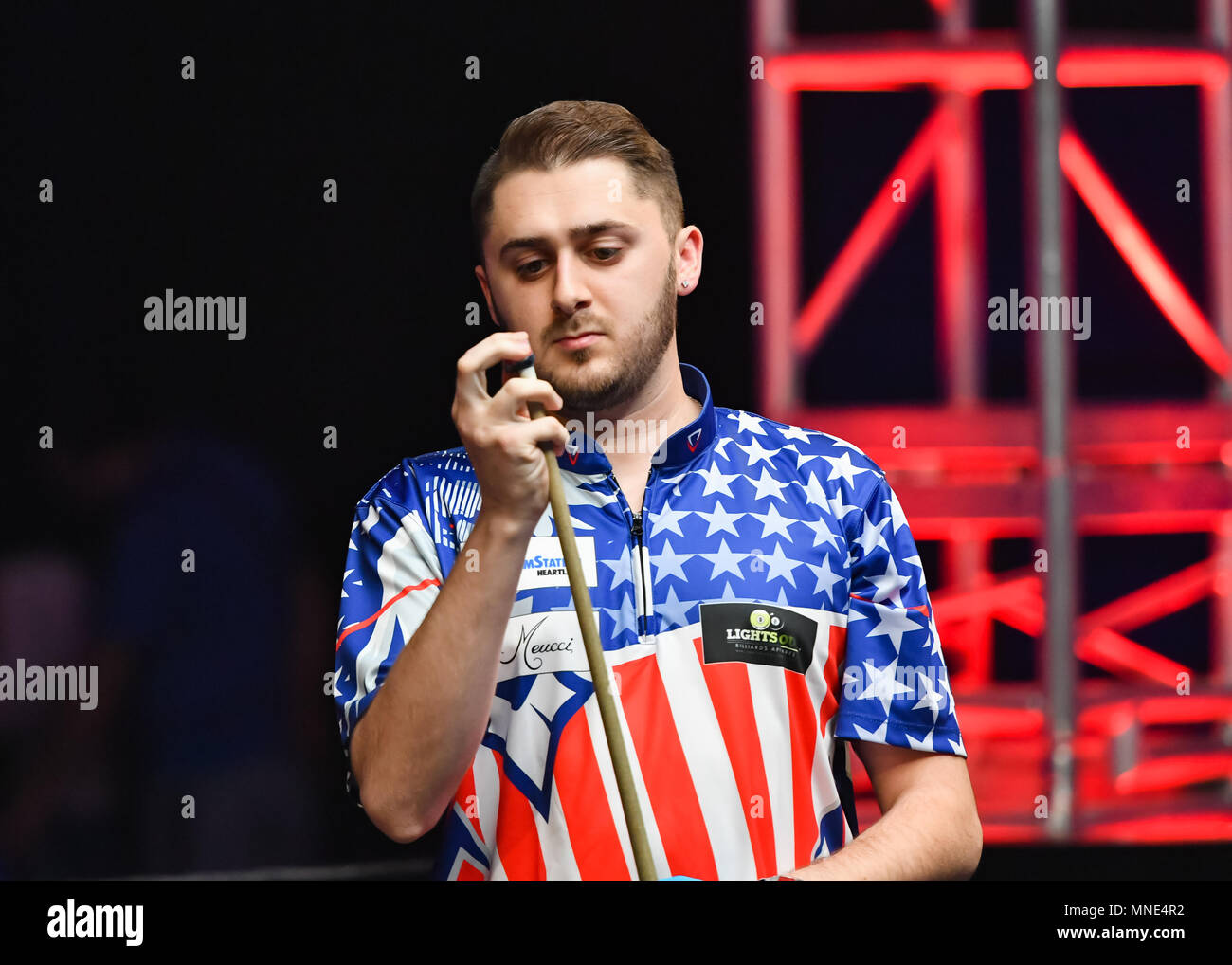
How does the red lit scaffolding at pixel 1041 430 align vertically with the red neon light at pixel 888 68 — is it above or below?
below

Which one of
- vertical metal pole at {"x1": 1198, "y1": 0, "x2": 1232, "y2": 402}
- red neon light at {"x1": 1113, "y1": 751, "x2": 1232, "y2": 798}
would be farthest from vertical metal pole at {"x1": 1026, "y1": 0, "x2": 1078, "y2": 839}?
vertical metal pole at {"x1": 1198, "y1": 0, "x2": 1232, "y2": 402}

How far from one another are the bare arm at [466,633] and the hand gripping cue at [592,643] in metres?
0.02

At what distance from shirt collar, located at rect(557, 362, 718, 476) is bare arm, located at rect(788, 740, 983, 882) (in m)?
0.49

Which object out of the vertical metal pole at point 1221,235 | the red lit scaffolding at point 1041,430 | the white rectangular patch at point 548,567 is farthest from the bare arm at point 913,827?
the vertical metal pole at point 1221,235

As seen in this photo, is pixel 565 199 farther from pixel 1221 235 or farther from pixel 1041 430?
pixel 1221 235

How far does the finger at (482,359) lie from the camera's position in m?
1.38

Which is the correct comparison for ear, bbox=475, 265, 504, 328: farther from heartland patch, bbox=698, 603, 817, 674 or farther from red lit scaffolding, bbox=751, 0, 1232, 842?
red lit scaffolding, bbox=751, 0, 1232, 842

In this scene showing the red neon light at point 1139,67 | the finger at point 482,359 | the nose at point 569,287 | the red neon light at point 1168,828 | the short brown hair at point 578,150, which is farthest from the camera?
the red neon light at point 1139,67

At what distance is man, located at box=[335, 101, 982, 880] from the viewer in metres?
1.59

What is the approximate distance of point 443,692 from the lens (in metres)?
1.48

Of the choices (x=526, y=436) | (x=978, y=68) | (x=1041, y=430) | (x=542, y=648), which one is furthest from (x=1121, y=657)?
(x=526, y=436)

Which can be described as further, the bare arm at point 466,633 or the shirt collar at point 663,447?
the shirt collar at point 663,447

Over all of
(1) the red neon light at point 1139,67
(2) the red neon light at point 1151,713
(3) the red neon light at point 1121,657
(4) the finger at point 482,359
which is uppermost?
(1) the red neon light at point 1139,67

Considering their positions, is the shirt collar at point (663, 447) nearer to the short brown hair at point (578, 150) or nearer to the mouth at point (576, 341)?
the mouth at point (576, 341)
